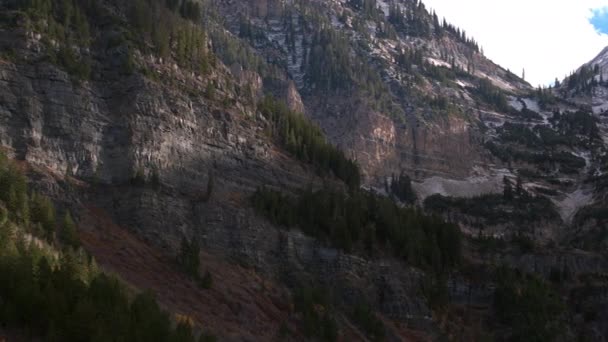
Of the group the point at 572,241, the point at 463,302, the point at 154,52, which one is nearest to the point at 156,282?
the point at 154,52

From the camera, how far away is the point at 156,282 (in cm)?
7425

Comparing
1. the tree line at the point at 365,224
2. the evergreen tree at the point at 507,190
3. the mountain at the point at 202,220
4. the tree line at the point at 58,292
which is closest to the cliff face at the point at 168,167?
the mountain at the point at 202,220

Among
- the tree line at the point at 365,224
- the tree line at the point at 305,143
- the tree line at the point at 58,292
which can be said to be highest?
the tree line at the point at 305,143

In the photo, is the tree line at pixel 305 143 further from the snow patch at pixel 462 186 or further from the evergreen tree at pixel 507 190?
the snow patch at pixel 462 186

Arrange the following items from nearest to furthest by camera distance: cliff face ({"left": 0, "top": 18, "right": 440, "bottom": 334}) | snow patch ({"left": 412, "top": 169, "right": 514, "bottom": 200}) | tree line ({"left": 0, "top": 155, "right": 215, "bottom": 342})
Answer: tree line ({"left": 0, "top": 155, "right": 215, "bottom": 342})
cliff face ({"left": 0, "top": 18, "right": 440, "bottom": 334})
snow patch ({"left": 412, "top": 169, "right": 514, "bottom": 200})

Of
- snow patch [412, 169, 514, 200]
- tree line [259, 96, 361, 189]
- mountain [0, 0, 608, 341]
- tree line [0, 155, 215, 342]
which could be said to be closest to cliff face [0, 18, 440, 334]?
mountain [0, 0, 608, 341]

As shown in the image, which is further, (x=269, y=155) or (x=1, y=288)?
(x=269, y=155)

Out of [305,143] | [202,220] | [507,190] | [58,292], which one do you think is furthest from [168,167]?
[507,190]

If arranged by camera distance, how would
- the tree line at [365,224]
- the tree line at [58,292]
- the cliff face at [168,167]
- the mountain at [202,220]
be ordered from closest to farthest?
the tree line at [58,292], the mountain at [202,220], the cliff face at [168,167], the tree line at [365,224]

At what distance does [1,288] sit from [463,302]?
59.4 meters

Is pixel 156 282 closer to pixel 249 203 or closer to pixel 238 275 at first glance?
pixel 238 275

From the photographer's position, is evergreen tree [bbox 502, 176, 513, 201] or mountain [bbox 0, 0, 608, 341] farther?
evergreen tree [bbox 502, 176, 513, 201]

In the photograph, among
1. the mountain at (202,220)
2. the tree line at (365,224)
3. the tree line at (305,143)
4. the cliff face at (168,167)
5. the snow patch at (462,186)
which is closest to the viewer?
the mountain at (202,220)

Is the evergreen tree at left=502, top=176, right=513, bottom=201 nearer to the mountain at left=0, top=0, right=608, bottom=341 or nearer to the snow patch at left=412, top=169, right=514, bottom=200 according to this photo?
the snow patch at left=412, top=169, right=514, bottom=200
